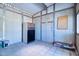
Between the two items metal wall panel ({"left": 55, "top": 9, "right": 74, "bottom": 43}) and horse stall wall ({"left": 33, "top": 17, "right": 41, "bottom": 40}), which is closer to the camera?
metal wall panel ({"left": 55, "top": 9, "right": 74, "bottom": 43})

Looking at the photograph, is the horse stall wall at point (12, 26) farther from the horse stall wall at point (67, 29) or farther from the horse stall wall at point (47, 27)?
the horse stall wall at point (67, 29)

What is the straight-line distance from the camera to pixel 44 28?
6.32 ft

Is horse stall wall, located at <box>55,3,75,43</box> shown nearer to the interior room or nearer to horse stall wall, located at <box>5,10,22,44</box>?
the interior room

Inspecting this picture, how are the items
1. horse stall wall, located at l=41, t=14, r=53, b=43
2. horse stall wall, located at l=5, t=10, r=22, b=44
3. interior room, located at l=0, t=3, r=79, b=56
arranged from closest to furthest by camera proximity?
1. interior room, located at l=0, t=3, r=79, b=56
2. horse stall wall, located at l=5, t=10, r=22, b=44
3. horse stall wall, located at l=41, t=14, r=53, b=43

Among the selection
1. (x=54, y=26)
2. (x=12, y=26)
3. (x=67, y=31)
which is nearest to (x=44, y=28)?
(x=54, y=26)

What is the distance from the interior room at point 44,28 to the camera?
5.24 ft

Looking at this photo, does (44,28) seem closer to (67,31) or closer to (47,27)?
(47,27)

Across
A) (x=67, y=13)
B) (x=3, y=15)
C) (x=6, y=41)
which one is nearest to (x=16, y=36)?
(x=6, y=41)

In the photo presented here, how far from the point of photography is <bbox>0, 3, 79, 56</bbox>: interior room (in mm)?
1598

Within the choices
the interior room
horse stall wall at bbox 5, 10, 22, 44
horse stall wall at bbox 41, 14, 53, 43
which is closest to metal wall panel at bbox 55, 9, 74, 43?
the interior room

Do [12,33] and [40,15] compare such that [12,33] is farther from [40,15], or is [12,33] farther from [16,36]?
[40,15]

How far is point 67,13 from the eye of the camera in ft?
5.55

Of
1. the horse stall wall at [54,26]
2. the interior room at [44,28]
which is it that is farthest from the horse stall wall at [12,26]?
the horse stall wall at [54,26]

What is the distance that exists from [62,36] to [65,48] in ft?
0.86
